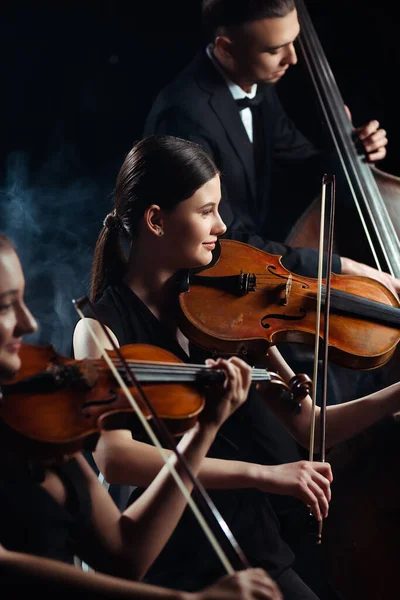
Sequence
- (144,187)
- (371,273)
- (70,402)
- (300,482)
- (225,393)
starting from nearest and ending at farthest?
(70,402) → (225,393) → (300,482) → (144,187) → (371,273)

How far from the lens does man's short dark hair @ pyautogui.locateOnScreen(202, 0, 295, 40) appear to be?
6.00 ft

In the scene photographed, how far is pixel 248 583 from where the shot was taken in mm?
783

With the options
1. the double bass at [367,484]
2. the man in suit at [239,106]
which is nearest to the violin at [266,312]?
the double bass at [367,484]

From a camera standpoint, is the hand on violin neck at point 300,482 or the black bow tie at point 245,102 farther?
the black bow tie at point 245,102

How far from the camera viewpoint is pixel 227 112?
6.13 feet

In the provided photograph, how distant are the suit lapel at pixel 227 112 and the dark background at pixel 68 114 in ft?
0.40

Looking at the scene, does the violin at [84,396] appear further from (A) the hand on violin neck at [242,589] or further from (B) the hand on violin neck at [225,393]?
(A) the hand on violin neck at [242,589]

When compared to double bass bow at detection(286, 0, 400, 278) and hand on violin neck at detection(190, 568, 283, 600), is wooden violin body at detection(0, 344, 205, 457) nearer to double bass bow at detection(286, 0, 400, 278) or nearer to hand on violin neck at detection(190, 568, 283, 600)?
hand on violin neck at detection(190, 568, 283, 600)

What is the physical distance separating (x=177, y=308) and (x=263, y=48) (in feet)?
2.72

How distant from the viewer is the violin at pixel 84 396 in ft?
2.81

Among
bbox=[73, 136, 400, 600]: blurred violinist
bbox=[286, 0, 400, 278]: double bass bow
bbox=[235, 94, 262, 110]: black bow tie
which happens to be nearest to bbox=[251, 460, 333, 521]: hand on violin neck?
bbox=[73, 136, 400, 600]: blurred violinist

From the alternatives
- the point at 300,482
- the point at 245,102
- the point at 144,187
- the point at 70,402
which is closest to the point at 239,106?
the point at 245,102

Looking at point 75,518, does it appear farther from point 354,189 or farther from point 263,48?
point 263,48

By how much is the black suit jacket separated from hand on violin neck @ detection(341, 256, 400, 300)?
0.10 ft
